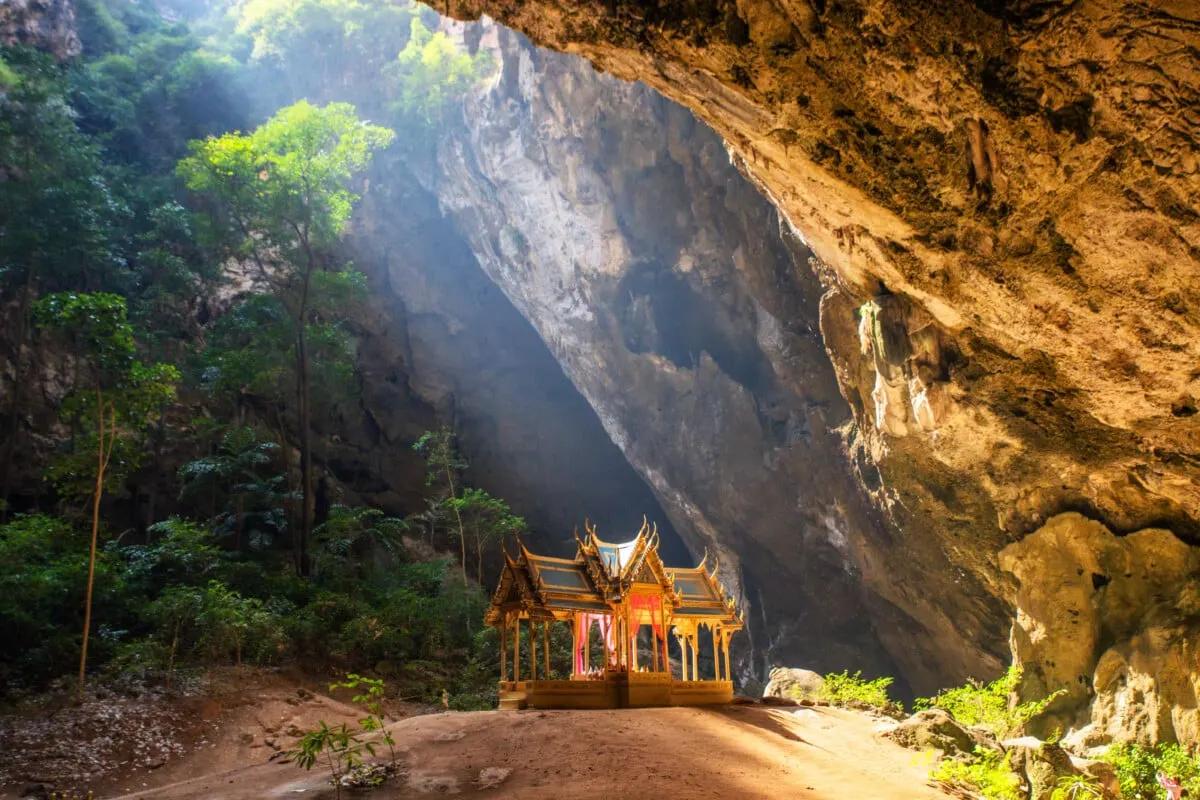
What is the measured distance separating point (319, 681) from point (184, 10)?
36602 millimetres

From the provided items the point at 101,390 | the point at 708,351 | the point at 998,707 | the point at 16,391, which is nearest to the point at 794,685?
the point at 998,707

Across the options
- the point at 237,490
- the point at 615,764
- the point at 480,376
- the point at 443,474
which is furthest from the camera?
the point at 480,376

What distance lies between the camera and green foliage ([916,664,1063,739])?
13008mm

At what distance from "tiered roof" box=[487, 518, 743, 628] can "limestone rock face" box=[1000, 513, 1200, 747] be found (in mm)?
5691

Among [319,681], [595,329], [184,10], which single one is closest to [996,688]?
[319,681]

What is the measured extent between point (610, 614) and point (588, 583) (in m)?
0.67

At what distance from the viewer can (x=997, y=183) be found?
809cm

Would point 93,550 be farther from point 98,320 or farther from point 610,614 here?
point 610,614

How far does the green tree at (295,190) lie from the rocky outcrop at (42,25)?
8.12m

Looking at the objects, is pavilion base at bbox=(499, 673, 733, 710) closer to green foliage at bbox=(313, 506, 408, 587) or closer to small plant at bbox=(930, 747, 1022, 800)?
small plant at bbox=(930, 747, 1022, 800)

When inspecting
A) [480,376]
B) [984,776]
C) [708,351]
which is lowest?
[984,776]

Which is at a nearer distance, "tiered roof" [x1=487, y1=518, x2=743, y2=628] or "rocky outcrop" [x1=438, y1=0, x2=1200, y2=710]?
"rocky outcrop" [x1=438, y1=0, x2=1200, y2=710]

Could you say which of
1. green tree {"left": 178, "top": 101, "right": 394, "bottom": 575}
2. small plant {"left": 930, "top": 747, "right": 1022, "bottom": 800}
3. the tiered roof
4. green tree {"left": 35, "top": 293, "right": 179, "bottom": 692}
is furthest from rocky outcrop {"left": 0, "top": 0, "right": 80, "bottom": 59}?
small plant {"left": 930, "top": 747, "right": 1022, "bottom": 800}

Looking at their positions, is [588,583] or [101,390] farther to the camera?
[101,390]
